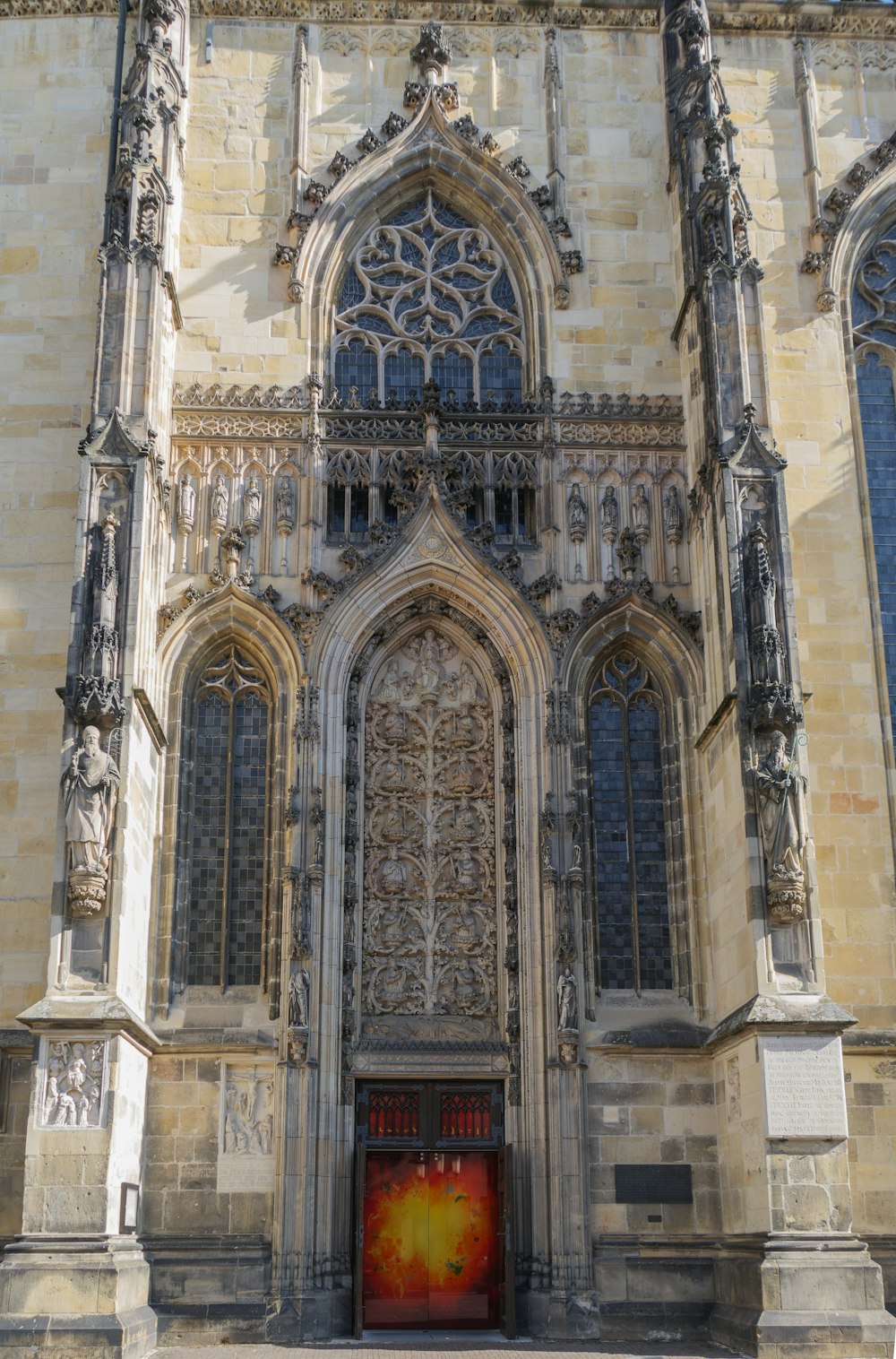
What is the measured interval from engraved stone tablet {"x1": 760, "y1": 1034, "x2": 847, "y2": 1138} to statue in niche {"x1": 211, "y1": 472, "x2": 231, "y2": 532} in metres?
8.74

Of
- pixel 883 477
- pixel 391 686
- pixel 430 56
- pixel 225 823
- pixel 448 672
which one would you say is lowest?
pixel 225 823

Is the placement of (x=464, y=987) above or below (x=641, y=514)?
below

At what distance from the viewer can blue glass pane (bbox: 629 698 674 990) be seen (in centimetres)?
1833

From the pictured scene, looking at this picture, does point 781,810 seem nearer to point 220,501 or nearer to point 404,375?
point 220,501

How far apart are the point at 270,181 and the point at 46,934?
10123 millimetres

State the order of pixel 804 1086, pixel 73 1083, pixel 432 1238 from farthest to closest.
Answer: pixel 432 1238 < pixel 804 1086 < pixel 73 1083

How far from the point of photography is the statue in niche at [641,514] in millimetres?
19500

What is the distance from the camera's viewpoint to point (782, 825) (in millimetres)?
16156

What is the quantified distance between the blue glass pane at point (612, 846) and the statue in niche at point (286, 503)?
4303 mm

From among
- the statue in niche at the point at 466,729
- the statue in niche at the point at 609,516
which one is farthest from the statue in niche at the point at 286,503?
the statue in niche at the point at 609,516


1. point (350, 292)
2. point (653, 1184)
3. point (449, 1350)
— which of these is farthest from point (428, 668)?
point (449, 1350)

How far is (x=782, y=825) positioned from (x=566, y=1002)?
3.17 m

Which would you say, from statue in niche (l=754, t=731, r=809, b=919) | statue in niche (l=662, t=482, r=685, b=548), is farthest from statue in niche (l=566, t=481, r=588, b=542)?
statue in niche (l=754, t=731, r=809, b=919)

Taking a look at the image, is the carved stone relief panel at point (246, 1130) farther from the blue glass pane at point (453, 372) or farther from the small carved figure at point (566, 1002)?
the blue glass pane at point (453, 372)
